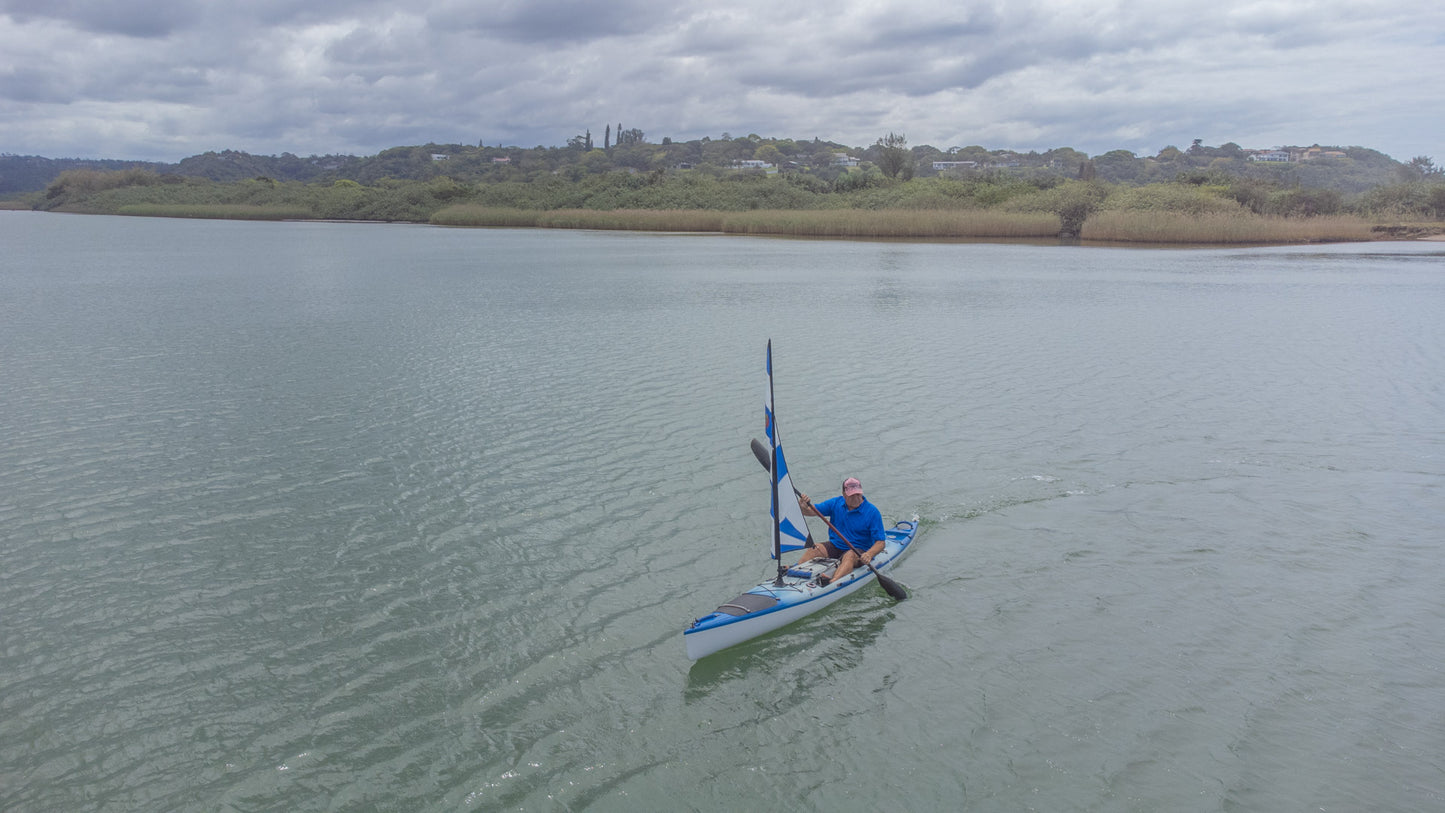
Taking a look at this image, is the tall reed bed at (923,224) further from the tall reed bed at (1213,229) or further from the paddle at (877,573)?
the paddle at (877,573)

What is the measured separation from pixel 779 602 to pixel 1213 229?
64.3 metres

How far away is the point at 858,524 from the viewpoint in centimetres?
1062

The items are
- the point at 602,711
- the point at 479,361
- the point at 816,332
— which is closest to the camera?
the point at 602,711

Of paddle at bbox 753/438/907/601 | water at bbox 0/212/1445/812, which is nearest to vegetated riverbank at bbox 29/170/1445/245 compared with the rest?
water at bbox 0/212/1445/812

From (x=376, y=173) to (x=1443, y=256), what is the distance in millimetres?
159441

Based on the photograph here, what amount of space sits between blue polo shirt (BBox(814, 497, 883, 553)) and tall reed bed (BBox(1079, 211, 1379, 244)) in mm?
61142

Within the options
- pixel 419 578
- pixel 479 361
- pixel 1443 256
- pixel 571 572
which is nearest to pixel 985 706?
pixel 571 572

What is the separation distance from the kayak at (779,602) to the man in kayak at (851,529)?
133mm

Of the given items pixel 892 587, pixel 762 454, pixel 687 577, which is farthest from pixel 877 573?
pixel 687 577

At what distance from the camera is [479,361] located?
21.3m

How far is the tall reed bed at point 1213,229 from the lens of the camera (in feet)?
205

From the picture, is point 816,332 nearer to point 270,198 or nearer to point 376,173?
point 270,198

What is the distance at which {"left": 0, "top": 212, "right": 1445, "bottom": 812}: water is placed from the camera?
7160 mm

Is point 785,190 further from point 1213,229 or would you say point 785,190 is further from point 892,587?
point 892,587
